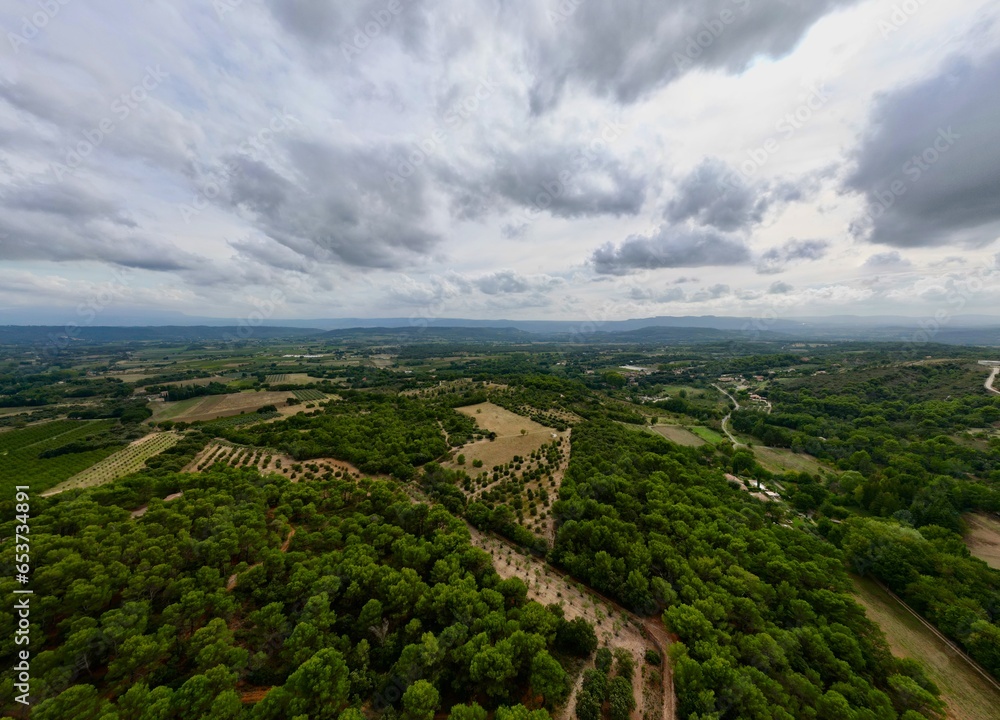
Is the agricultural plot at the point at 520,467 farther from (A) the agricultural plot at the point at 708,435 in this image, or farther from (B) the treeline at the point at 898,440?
(B) the treeline at the point at 898,440

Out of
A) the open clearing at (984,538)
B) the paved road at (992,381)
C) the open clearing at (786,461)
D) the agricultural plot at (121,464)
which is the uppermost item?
the paved road at (992,381)

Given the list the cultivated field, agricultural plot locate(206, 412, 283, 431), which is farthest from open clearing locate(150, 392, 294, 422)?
the cultivated field

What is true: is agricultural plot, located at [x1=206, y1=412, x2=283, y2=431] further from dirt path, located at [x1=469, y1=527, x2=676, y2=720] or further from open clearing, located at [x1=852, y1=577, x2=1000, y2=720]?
open clearing, located at [x1=852, y1=577, x2=1000, y2=720]

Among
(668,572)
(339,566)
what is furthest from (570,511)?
(339,566)

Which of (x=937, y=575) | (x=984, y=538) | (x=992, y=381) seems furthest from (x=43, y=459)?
(x=992, y=381)

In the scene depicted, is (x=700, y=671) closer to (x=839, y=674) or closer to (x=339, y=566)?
(x=839, y=674)

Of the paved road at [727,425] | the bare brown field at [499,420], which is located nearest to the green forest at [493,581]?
the bare brown field at [499,420]

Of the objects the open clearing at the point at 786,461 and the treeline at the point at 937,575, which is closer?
the treeline at the point at 937,575
